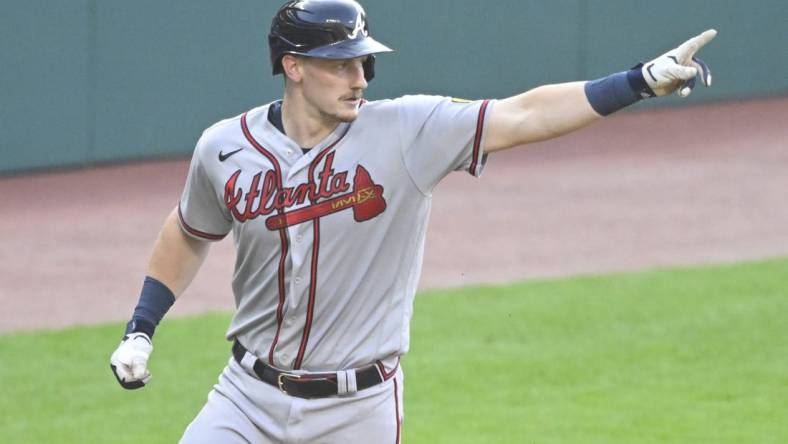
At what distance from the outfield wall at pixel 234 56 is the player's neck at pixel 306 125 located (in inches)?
322

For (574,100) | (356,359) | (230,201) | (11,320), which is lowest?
(11,320)

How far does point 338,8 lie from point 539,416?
11.1 feet

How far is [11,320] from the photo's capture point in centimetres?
963

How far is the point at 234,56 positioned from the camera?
543 inches

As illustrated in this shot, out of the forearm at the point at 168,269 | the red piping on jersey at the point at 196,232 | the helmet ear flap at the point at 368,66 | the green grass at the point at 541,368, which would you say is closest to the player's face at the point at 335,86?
the helmet ear flap at the point at 368,66

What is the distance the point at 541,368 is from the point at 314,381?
12.8ft

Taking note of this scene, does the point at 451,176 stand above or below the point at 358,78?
below

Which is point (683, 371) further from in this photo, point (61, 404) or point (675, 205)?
point (675, 205)

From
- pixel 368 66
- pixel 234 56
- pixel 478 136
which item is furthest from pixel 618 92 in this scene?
pixel 234 56

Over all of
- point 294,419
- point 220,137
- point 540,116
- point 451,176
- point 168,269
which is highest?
point 540,116

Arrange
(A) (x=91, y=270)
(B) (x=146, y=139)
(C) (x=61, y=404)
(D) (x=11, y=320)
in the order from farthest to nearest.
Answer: (B) (x=146, y=139), (A) (x=91, y=270), (D) (x=11, y=320), (C) (x=61, y=404)

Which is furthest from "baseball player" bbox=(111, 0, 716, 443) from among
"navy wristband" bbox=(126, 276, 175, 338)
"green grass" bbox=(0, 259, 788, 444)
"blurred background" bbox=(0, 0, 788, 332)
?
"blurred background" bbox=(0, 0, 788, 332)

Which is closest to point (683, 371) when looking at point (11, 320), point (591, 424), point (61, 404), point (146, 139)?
point (591, 424)

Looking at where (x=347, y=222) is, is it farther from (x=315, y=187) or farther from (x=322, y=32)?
A: (x=322, y=32)
